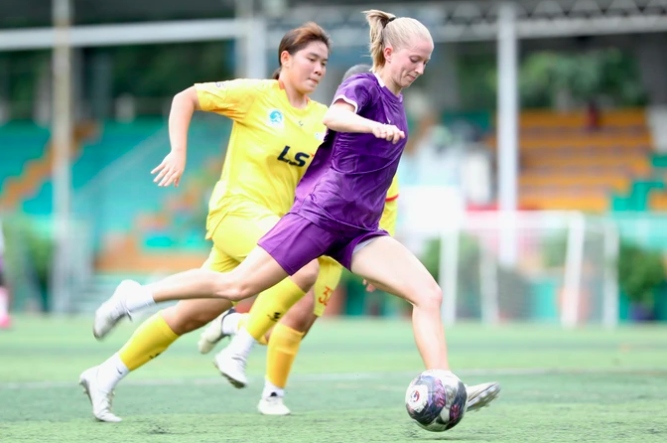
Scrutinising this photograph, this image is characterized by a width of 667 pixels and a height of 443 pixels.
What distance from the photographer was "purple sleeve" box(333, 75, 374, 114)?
18.5 ft

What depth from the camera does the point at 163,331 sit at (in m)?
6.79

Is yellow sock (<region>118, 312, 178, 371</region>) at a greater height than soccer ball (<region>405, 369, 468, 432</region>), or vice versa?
yellow sock (<region>118, 312, 178, 371</region>)

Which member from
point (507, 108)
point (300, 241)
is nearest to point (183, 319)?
point (300, 241)

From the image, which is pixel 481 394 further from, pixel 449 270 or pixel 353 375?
pixel 449 270

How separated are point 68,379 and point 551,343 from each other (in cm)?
631

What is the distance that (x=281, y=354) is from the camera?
719 centimetres

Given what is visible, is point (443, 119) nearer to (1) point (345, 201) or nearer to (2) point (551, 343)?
(2) point (551, 343)

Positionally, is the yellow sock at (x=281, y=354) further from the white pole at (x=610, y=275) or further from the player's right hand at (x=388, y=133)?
the white pole at (x=610, y=275)

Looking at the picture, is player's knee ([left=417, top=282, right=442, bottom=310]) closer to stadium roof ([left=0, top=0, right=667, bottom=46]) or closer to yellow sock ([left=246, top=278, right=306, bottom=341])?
A: yellow sock ([left=246, top=278, right=306, bottom=341])

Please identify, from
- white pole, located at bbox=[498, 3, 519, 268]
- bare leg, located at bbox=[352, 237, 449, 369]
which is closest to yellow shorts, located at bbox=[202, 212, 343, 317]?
bare leg, located at bbox=[352, 237, 449, 369]

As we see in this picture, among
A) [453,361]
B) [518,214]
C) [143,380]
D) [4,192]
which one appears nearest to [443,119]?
[518,214]

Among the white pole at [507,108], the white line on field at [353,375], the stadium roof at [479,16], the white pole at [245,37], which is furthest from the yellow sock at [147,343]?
the white pole at [245,37]

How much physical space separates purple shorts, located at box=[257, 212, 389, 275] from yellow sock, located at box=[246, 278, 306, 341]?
2.98ft

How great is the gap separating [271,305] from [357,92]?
1669 millimetres
